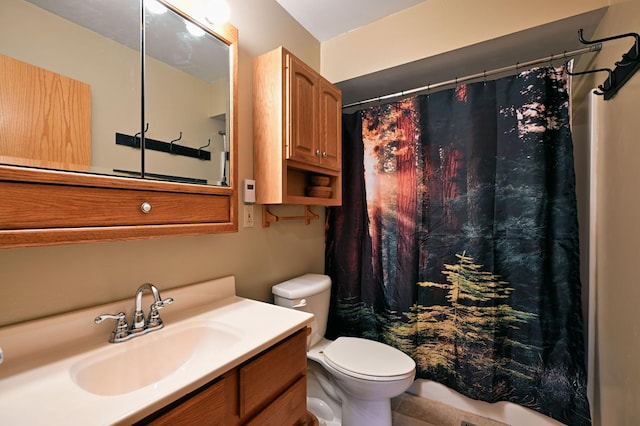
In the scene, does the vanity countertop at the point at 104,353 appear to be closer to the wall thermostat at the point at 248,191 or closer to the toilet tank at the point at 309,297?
the toilet tank at the point at 309,297

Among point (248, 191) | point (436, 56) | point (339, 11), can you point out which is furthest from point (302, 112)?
point (436, 56)

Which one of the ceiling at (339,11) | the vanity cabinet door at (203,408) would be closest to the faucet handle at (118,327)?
the vanity cabinet door at (203,408)

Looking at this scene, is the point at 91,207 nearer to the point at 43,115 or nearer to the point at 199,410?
the point at 43,115

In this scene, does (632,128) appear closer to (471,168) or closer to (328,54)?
(471,168)

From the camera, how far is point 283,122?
4.39 feet

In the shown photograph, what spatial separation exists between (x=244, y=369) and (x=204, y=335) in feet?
0.95

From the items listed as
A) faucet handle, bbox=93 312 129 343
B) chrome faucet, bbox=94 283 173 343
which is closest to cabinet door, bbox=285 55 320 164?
chrome faucet, bbox=94 283 173 343

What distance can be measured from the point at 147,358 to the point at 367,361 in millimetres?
1010

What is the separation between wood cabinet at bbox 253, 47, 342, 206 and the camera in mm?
1345

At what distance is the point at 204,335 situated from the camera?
3.22ft

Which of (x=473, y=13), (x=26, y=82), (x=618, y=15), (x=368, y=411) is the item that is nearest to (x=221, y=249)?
(x=26, y=82)

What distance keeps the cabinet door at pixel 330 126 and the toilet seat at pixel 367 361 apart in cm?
106

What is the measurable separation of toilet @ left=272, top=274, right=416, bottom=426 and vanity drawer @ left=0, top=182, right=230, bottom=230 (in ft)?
2.36

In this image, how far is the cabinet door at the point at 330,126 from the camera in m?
1.61
